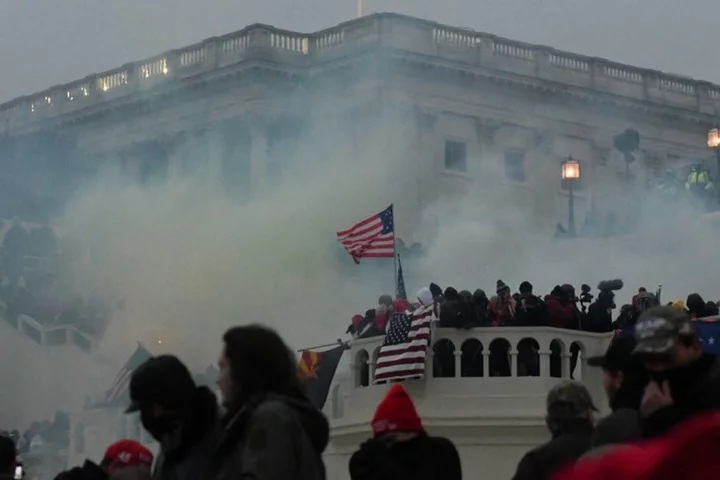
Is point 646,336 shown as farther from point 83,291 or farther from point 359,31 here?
point 359,31

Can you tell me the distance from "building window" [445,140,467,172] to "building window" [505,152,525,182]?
1.41 meters

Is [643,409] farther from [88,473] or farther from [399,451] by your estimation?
[88,473]

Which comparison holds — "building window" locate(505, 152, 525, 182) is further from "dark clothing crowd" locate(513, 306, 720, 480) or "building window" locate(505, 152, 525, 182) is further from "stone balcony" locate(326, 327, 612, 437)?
"dark clothing crowd" locate(513, 306, 720, 480)

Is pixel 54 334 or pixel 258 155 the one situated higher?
pixel 258 155

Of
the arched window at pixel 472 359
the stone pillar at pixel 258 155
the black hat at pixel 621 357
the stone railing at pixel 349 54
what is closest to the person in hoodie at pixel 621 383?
the black hat at pixel 621 357

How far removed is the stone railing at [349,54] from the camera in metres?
47.8

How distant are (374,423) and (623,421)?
52.5 inches

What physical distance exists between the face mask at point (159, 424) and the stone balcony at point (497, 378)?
384 inches

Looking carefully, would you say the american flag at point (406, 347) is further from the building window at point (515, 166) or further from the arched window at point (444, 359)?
the building window at point (515, 166)

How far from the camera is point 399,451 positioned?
6.93m

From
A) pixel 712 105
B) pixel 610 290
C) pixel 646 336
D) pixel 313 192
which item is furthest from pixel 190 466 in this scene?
pixel 712 105

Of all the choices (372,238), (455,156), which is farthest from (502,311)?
(455,156)

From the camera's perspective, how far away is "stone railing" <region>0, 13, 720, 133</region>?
47750mm

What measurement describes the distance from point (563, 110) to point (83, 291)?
2139 centimetres
